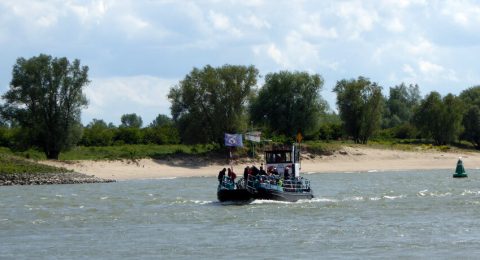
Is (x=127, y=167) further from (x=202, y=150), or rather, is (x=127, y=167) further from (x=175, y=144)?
(x=175, y=144)

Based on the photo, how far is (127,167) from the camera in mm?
76812

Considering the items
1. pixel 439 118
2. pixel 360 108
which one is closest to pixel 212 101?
pixel 360 108

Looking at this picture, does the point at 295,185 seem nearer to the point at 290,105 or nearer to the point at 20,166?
the point at 20,166

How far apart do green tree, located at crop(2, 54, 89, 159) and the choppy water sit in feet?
60.9

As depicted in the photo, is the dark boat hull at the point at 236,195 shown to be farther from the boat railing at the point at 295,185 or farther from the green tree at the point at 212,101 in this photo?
the green tree at the point at 212,101

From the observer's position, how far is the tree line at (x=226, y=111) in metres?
78.4

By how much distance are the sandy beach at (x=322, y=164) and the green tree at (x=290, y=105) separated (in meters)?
4.83

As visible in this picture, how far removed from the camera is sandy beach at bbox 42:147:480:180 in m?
74.5

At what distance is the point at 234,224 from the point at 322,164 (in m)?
50.3

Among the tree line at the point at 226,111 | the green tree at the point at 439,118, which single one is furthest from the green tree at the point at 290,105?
the green tree at the point at 439,118

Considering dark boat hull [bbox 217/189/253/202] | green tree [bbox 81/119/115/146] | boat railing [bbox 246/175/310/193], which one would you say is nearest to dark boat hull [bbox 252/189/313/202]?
boat railing [bbox 246/175/310/193]

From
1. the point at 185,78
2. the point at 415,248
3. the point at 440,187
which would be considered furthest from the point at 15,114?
the point at 415,248

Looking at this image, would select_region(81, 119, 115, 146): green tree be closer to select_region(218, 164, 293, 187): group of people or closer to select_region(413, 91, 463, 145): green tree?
select_region(413, 91, 463, 145): green tree

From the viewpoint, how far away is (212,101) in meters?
88.7
